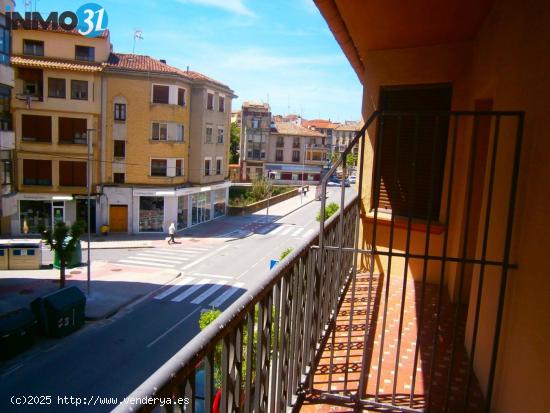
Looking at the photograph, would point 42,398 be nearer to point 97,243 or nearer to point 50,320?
point 50,320

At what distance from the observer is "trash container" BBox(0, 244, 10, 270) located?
22.2 m

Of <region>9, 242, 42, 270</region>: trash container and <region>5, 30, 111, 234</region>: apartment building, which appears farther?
<region>5, 30, 111, 234</region>: apartment building

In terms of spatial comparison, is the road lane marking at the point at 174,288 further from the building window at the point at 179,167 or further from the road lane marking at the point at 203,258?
the building window at the point at 179,167

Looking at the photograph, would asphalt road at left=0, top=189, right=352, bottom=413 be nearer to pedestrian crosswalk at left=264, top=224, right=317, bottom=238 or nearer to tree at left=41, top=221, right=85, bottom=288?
tree at left=41, top=221, right=85, bottom=288

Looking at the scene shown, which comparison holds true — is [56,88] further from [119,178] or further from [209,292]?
[209,292]

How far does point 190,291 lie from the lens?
68.2ft

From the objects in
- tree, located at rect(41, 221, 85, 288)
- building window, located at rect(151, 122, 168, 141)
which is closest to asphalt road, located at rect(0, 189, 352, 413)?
tree, located at rect(41, 221, 85, 288)

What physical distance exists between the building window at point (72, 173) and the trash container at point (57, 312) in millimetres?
16280

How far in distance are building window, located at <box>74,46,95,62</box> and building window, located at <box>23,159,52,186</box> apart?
23.4 feet

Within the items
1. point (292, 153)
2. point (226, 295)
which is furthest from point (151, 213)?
point (292, 153)

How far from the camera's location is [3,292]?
19453mm

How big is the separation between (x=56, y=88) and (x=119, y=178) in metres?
6.79

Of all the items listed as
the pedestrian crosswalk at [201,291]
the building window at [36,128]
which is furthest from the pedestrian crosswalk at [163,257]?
the building window at [36,128]

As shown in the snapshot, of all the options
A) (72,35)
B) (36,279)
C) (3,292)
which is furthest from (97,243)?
(72,35)
